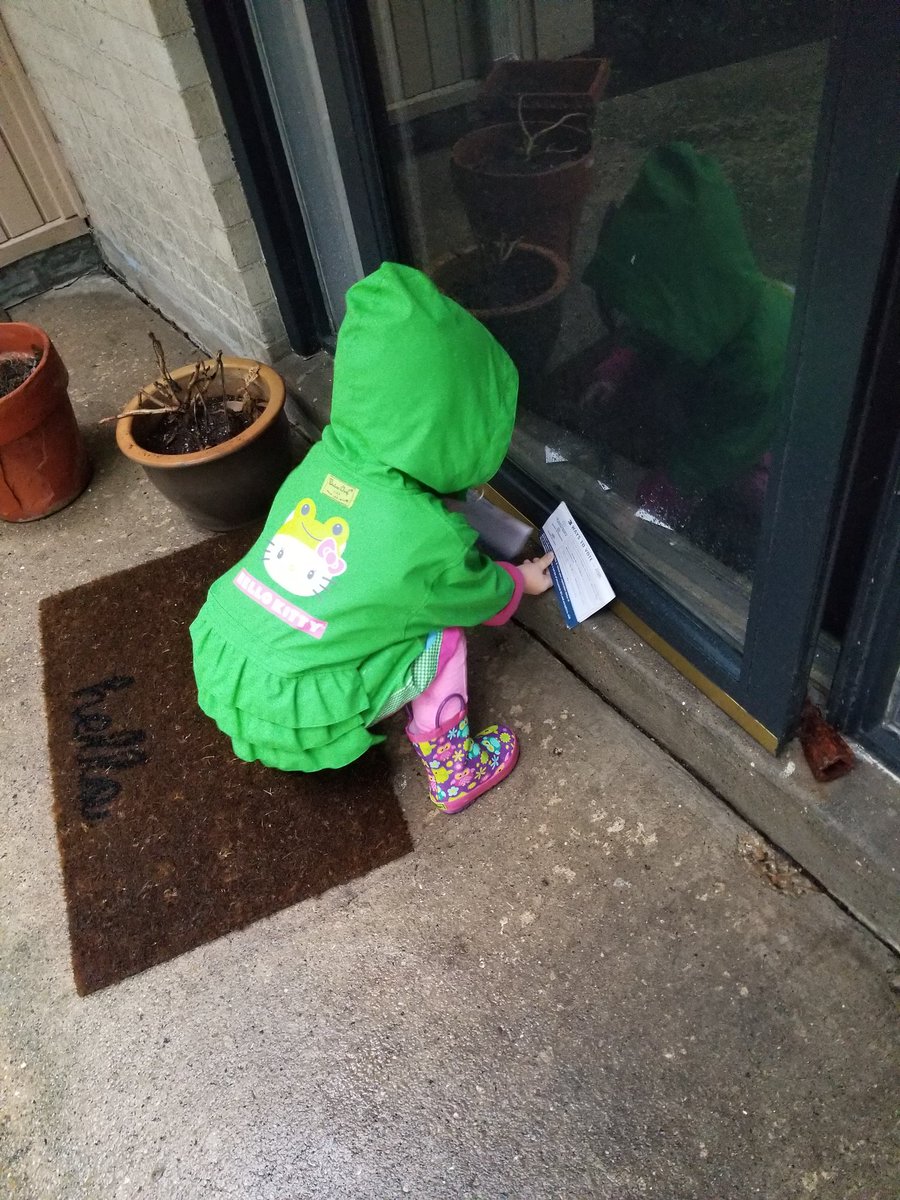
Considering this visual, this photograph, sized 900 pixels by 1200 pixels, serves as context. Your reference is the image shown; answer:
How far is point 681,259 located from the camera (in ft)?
4.66

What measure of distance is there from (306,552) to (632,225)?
768 millimetres

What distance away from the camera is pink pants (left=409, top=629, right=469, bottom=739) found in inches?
69.6

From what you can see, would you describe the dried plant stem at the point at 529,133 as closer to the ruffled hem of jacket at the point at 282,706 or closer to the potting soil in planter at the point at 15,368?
the ruffled hem of jacket at the point at 282,706

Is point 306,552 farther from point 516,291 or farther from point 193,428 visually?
point 193,428

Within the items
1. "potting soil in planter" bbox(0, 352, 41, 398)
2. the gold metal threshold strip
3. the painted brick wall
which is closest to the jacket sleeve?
the gold metal threshold strip

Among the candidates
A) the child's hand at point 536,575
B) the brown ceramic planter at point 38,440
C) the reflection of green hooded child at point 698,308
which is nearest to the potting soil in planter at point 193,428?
the brown ceramic planter at point 38,440

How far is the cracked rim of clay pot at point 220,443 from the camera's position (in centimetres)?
222

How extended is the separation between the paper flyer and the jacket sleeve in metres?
0.19

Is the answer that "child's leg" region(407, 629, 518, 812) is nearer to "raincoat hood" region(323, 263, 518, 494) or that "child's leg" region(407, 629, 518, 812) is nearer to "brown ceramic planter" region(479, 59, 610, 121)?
"raincoat hood" region(323, 263, 518, 494)

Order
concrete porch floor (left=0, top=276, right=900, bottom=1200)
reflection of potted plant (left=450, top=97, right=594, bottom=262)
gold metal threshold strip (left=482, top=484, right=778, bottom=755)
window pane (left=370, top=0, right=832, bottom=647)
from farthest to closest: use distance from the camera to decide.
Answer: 1. gold metal threshold strip (left=482, top=484, right=778, bottom=755)
2. reflection of potted plant (left=450, top=97, right=594, bottom=262)
3. concrete porch floor (left=0, top=276, right=900, bottom=1200)
4. window pane (left=370, top=0, right=832, bottom=647)

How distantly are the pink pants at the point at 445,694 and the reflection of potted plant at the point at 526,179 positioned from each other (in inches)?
30.2

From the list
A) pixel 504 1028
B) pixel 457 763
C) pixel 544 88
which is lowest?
pixel 504 1028

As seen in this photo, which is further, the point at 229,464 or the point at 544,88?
the point at 229,464

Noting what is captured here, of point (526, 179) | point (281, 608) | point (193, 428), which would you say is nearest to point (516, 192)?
point (526, 179)
